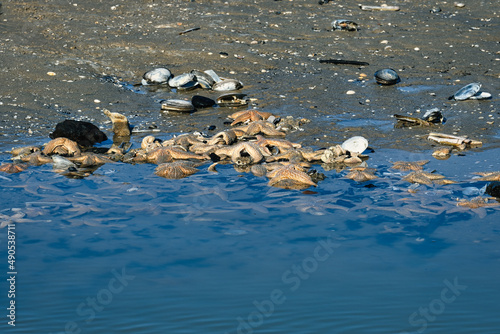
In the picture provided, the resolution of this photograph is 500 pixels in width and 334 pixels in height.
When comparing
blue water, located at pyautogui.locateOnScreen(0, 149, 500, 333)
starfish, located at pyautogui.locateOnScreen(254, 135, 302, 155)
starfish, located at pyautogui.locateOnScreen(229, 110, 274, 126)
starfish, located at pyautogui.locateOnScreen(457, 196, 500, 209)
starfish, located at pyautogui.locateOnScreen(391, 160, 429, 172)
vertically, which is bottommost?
starfish, located at pyautogui.locateOnScreen(229, 110, 274, 126)

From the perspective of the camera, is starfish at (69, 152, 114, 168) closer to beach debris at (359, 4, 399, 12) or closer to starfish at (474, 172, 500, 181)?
starfish at (474, 172, 500, 181)

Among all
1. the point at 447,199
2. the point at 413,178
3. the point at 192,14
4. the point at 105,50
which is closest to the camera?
the point at 447,199

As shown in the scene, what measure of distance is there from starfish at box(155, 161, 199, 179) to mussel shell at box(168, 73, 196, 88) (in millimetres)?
Result: 3491

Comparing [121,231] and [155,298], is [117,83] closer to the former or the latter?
[121,231]

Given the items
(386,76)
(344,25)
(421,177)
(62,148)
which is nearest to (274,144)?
(421,177)

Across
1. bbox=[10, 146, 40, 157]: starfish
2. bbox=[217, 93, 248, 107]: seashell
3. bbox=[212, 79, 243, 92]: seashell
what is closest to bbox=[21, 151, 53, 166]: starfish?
bbox=[10, 146, 40, 157]: starfish

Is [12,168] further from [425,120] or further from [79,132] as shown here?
[425,120]

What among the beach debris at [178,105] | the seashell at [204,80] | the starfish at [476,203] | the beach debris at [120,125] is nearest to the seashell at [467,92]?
the starfish at [476,203]

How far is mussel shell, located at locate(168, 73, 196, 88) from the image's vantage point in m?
10.5

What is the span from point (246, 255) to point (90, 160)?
3380 mm

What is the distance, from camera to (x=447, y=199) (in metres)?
6.41

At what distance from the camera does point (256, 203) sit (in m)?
6.39

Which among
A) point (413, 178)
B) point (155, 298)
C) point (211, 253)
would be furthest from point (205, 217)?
point (413, 178)

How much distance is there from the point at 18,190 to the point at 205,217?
2.50m
